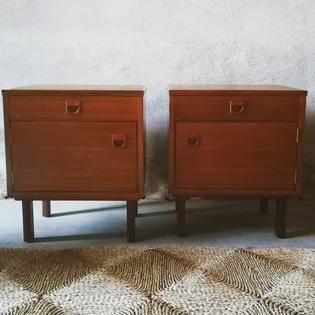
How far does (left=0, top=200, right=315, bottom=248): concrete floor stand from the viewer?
176 centimetres

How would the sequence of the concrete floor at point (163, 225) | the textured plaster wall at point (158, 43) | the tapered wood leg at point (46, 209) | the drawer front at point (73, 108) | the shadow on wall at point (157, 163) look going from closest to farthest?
1. the drawer front at point (73, 108)
2. the concrete floor at point (163, 225)
3. the tapered wood leg at point (46, 209)
4. the textured plaster wall at point (158, 43)
5. the shadow on wall at point (157, 163)

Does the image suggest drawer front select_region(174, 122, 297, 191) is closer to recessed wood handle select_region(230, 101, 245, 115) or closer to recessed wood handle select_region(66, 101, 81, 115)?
recessed wood handle select_region(230, 101, 245, 115)

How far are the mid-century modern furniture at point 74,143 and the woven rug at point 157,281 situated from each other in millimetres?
235

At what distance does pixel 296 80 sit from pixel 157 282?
4.57ft

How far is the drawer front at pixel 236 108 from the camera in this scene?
1.69 m

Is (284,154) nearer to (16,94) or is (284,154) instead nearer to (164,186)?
(164,186)

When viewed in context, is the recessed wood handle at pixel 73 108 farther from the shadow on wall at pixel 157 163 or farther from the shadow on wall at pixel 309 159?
the shadow on wall at pixel 309 159

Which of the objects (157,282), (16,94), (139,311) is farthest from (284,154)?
(16,94)

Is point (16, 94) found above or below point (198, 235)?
above

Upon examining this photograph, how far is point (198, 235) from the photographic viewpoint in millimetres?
1835

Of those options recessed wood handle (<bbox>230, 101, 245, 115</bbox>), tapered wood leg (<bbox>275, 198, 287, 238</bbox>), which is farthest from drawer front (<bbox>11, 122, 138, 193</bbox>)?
tapered wood leg (<bbox>275, 198, 287, 238</bbox>)

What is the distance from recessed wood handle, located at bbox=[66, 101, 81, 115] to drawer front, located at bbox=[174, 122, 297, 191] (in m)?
0.39

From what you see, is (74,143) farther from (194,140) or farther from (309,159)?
(309,159)

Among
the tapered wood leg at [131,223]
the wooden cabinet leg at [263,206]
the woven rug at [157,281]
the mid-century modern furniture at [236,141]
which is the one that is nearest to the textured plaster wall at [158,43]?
the wooden cabinet leg at [263,206]
